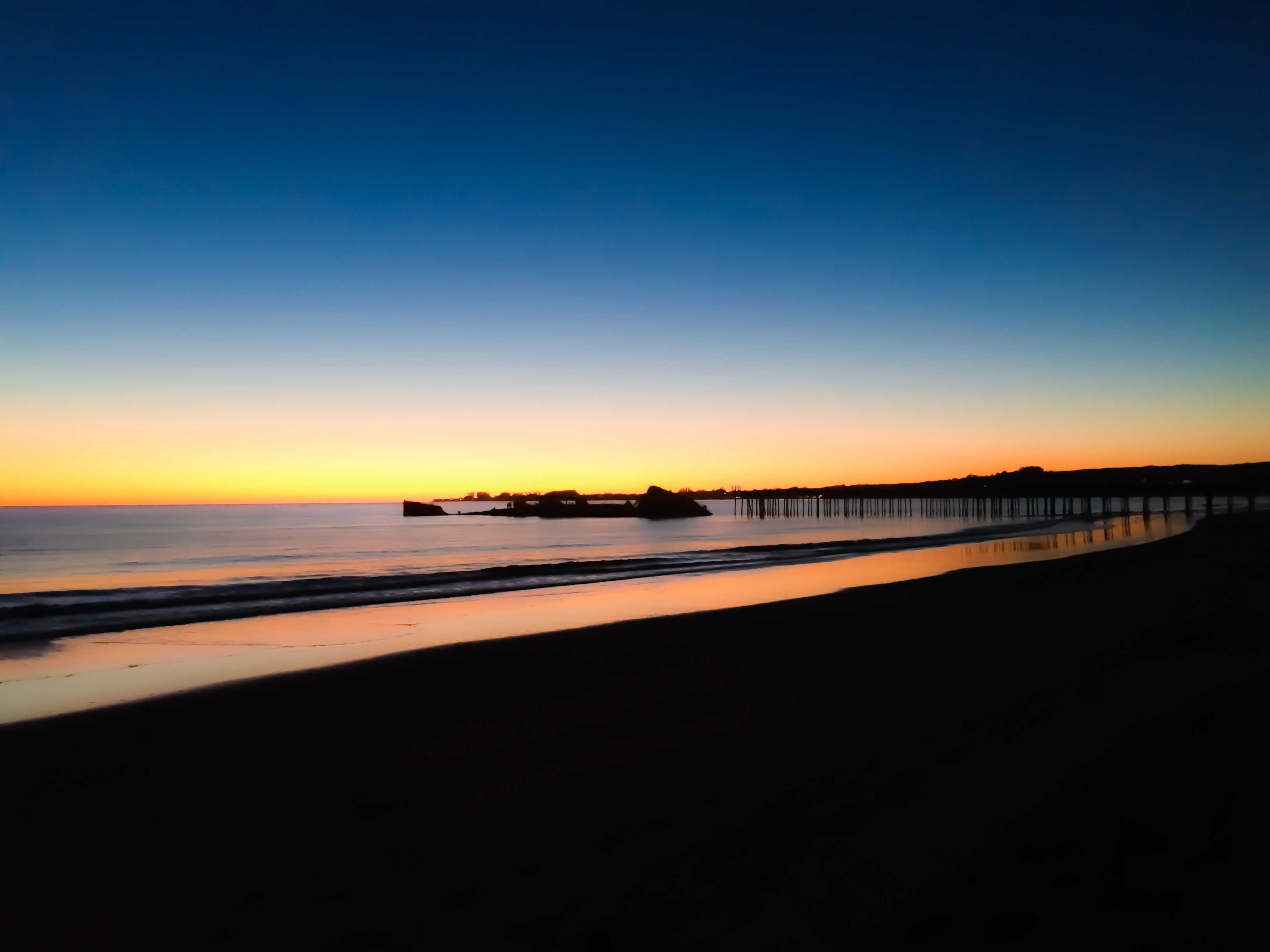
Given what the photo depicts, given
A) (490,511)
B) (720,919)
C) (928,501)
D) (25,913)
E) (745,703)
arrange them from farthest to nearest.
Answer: (490,511) → (928,501) → (745,703) → (25,913) → (720,919)

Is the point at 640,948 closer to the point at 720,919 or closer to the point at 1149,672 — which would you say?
the point at 720,919

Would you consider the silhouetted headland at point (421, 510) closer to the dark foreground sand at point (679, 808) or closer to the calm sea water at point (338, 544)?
the calm sea water at point (338, 544)

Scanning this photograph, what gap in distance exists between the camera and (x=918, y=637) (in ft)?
36.4

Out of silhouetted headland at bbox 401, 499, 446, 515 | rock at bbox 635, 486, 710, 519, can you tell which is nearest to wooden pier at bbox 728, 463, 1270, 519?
rock at bbox 635, 486, 710, 519

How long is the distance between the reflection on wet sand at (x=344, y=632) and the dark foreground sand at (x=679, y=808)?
1817 millimetres

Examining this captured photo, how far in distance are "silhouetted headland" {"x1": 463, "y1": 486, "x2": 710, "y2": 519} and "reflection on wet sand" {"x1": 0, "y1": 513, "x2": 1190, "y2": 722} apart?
9359cm

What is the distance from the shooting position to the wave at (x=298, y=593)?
16438 mm

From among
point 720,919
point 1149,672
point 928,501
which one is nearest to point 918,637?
point 1149,672

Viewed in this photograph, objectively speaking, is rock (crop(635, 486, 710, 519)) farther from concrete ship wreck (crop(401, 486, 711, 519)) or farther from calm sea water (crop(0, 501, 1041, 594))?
calm sea water (crop(0, 501, 1041, 594))

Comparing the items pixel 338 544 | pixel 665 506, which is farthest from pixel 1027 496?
pixel 338 544

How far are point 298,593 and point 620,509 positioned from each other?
4526 inches

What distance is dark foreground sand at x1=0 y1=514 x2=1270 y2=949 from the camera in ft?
11.7

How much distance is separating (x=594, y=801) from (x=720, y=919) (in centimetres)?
177

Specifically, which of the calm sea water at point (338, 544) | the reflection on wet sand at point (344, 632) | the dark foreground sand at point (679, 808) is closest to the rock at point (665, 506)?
the calm sea water at point (338, 544)
